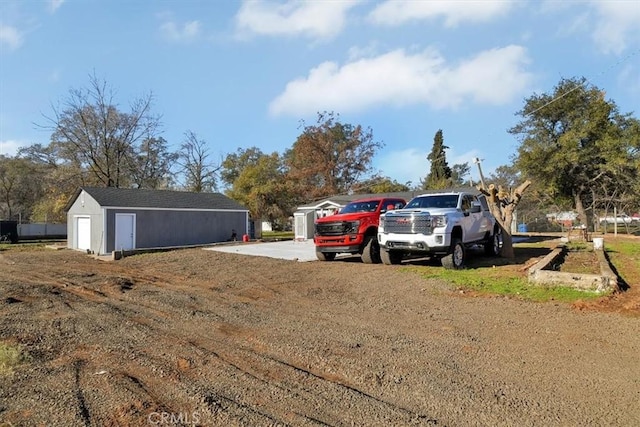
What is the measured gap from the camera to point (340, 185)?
47.3 m

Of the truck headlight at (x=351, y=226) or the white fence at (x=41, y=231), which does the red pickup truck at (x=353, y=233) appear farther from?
the white fence at (x=41, y=231)

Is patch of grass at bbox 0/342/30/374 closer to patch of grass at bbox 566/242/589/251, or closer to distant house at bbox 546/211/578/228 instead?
patch of grass at bbox 566/242/589/251

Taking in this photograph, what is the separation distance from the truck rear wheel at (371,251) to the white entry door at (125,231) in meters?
15.1

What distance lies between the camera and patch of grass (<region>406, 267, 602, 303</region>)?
292 inches

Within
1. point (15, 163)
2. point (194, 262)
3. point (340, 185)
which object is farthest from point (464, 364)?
point (15, 163)

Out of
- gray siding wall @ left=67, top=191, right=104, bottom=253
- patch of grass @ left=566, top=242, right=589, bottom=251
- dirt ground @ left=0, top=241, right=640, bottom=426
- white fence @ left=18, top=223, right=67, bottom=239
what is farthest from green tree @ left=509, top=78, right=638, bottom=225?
white fence @ left=18, top=223, right=67, bottom=239

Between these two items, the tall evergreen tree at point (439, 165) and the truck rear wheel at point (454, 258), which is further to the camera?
the tall evergreen tree at point (439, 165)

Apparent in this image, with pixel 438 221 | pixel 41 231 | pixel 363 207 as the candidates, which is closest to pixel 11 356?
pixel 438 221

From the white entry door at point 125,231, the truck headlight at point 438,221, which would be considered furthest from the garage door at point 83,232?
the truck headlight at point 438,221

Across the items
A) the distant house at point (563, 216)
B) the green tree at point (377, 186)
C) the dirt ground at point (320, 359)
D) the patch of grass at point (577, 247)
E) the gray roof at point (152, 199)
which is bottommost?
the dirt ground at point (320, 359)

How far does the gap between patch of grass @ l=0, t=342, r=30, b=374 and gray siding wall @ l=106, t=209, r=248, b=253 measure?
18.7 m

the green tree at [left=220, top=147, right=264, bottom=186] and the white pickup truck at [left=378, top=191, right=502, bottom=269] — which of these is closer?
the white pickup truck at [left=378, top=191, right=502, bottom=269]

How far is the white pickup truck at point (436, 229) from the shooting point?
35.4ft

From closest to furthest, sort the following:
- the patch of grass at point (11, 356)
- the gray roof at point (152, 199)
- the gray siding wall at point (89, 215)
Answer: the patch of grass at point (11, 356), the gray siding wall at point (89, 215), the gray roof at point (152, 199)
